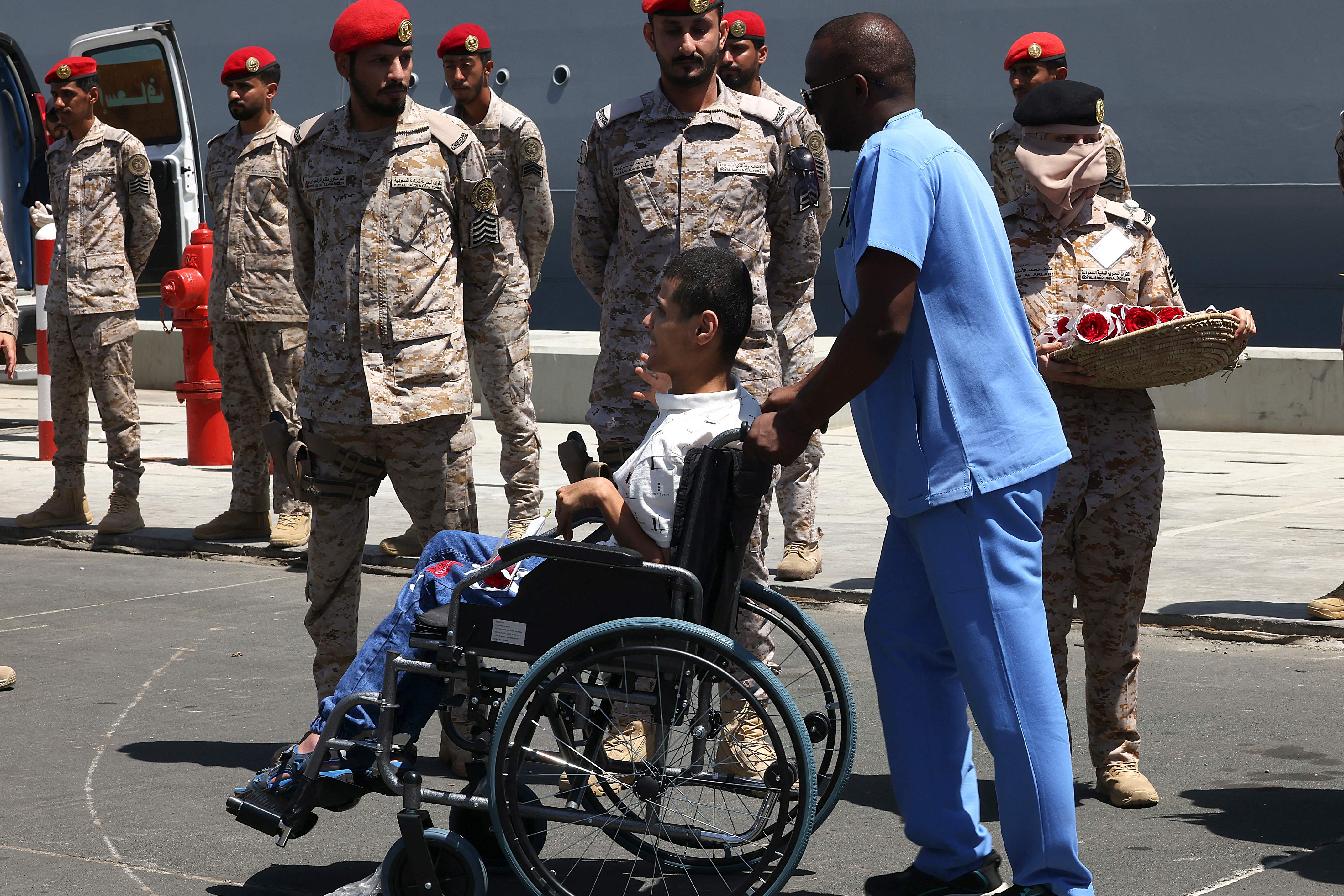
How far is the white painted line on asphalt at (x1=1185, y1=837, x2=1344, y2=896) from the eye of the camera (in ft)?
11.8

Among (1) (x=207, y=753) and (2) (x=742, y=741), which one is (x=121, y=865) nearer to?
(1) (x=207, y=753)

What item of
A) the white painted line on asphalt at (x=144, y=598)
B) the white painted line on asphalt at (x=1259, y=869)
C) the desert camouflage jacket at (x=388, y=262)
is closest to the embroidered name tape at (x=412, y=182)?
the desert camouflage jacket at (x=388, y=262)

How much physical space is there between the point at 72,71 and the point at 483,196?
4.54 meters

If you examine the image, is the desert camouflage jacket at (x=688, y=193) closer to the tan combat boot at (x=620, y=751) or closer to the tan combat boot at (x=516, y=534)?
the tan combat boot at (x=516, y=534)

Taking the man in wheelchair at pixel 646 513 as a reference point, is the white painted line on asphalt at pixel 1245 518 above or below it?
below

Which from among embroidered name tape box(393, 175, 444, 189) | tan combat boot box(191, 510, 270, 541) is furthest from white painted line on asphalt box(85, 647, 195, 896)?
tan combat boot box(191, 510, 270, 541)

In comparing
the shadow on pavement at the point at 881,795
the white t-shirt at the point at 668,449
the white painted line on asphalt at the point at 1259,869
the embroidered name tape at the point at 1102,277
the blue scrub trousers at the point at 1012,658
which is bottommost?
the shadow on pavement at the point at 881,795

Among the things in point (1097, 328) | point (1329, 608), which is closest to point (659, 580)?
point (1097, 328)

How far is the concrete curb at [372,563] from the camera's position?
6051mm

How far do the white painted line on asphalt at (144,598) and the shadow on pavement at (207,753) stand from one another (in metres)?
2.05

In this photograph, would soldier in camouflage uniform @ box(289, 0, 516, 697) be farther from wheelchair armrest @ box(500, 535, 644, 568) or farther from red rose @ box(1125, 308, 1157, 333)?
red rose @ box(1125, 308, 1157, 333)

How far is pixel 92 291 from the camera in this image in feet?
26.8

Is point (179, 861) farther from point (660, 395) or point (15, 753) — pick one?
point (660, 395)

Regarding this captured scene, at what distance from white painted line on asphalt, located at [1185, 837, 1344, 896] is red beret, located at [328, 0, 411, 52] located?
2933 millimetres
